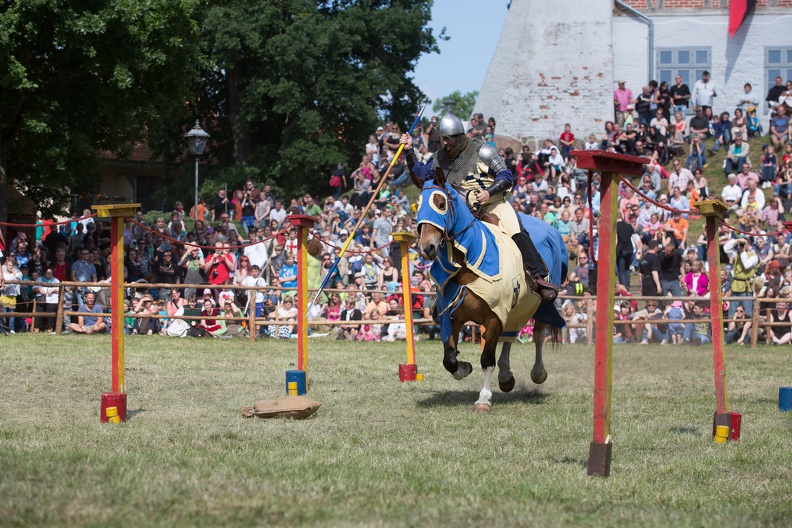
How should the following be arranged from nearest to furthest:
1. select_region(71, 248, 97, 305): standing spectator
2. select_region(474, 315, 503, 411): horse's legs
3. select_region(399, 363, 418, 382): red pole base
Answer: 1. select_region(474, 315, 503, 411): horse's legs
2. select_region(399, 363, 418, 382): red pole base
3. select_region(71, 248, 97, 305): standing spectator

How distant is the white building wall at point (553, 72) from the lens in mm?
35094

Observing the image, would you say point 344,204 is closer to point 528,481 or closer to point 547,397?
point 547,397

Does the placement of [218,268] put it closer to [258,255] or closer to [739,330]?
[258,255]

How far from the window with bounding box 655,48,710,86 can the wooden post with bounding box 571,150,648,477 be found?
29901 millimetres

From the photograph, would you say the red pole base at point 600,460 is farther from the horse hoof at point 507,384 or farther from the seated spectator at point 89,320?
the seated spectator at point 89,320

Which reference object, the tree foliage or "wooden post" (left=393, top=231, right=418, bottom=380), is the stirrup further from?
the tree foliage

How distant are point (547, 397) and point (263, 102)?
3001 centimetres

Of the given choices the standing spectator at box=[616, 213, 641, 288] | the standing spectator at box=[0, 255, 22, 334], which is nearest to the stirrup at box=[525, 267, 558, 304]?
the standing spectator at box=[616, 213, 641, 288]

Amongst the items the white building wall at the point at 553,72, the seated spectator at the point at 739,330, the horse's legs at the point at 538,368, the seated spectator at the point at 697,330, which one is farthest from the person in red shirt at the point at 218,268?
the white building wall at the point at 553,72

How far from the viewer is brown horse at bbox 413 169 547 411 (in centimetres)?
1026

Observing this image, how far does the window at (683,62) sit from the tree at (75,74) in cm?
1806

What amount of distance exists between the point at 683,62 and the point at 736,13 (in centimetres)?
231

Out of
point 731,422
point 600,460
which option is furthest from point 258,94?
point 600,460

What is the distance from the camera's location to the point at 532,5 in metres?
36.9
